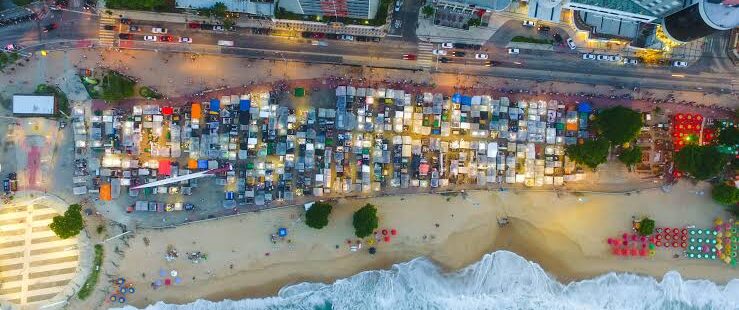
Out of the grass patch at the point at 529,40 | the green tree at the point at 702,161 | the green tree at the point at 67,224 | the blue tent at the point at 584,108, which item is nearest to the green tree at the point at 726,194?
the green tree at the point at 702,161

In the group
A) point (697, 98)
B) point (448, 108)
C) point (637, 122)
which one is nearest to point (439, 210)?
point (448, 108)

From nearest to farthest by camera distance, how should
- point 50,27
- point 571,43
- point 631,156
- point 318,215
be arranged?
point 318,215 < point 631,156 < point 50,27 < point 571,43

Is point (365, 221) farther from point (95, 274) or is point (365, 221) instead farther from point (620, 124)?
point (95, 274)

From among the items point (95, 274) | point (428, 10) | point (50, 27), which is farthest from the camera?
point (95, 274)

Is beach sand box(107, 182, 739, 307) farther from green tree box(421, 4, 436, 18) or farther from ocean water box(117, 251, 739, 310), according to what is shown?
green tree box(421, 4, 436, 18)

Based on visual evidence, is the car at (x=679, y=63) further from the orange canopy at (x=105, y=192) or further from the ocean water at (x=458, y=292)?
the orange canopy at (x=105, y=192)

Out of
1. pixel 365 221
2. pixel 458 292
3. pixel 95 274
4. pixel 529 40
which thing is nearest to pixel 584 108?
pixel 529 40

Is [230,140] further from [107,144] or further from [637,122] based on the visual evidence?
[637,122]
